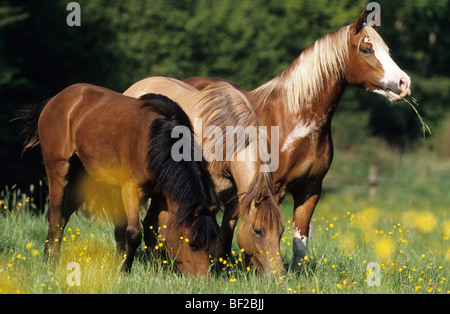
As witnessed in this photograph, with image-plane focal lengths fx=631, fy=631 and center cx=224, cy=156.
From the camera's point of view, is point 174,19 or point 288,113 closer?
point 288,113

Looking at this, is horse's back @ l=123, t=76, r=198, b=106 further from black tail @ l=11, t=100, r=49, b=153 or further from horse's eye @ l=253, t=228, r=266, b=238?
horse's eye @ l=253, t=228, r=266, b=238

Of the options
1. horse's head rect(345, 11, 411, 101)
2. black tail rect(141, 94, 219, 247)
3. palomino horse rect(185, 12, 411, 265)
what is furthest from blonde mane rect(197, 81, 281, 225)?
horse's head rect(345, 11, 411, 101)

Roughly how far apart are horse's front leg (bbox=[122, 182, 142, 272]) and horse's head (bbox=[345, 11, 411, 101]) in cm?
227

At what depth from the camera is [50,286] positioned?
4930 millimetres

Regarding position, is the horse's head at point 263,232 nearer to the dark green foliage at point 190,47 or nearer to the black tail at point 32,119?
the black tail at point 32,119

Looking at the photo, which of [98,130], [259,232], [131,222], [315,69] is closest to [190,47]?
[98,130]

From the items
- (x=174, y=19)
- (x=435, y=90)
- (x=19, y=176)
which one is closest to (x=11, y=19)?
(x=19, y=176)

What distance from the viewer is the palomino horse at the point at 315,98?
574 centimetres

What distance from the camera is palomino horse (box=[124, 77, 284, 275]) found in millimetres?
5145

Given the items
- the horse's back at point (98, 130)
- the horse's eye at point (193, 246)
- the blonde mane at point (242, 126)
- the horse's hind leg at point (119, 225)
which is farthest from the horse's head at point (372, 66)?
the horse's hind leg at point (119, 225)

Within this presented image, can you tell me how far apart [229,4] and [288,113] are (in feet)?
54.8

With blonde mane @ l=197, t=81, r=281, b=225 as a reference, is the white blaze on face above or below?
above
